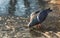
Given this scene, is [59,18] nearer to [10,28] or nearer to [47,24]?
[47,24]

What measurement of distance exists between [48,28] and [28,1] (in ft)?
3.54

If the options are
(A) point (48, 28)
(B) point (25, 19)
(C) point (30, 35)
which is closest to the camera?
(C) point (30, 35)

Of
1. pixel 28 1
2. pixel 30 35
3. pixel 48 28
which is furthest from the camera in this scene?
pixel 28 1

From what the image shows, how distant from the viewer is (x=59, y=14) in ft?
9.83

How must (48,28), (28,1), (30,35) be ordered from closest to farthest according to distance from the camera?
(30,35) < (48,28) < (28,1)

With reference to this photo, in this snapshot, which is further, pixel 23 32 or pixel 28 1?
pixel 28 1

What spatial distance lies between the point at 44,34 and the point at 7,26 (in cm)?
51

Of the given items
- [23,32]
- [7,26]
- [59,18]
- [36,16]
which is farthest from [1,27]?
[59,18]

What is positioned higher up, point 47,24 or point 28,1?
point 28,1

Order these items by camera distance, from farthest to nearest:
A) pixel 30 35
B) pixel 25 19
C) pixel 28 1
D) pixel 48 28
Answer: pixel 28 1
pixel 25 19
pixel 48 28
pixel 30 35

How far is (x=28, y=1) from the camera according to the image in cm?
358

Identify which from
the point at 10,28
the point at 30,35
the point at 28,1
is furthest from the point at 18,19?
the point at 28,1

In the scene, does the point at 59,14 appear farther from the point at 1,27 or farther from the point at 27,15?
the point at 1,27

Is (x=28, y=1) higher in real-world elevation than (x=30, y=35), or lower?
higher
